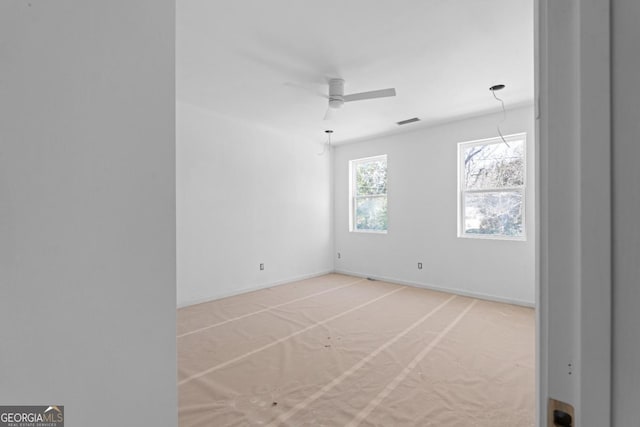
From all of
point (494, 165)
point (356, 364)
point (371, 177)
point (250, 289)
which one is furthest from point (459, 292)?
point (250, 289)

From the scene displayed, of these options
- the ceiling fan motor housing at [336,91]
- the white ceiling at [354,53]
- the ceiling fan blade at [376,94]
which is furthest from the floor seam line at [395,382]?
the white ceiling at [354,53]

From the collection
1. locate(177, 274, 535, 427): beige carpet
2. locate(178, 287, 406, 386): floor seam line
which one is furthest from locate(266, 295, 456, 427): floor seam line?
locate(178, 287, 406, 386): floor seam line

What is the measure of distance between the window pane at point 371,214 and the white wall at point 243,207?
689 millimetres

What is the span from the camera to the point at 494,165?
168 inches

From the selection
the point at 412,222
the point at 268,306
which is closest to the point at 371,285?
the point at 412,222

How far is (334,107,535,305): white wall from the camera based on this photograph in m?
3.99

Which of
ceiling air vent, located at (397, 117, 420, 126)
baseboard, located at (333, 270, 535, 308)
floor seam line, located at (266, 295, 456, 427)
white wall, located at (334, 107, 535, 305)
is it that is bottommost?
floor seam line, located at (266, 295, 456, 427)

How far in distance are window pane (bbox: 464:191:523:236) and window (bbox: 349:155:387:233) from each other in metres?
1.50
